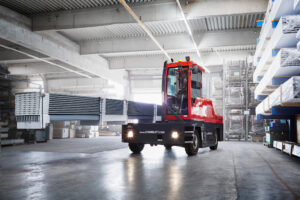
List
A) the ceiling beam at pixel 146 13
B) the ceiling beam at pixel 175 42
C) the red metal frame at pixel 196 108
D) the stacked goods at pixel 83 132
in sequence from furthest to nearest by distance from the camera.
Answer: the stacked goods at pixel 83 132 < the ceiling beam at pixel 175 42 < the ceiling beam at pixel 146 13 < the red metal frame at pixel 196 108

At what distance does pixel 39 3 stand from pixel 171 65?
246 inches

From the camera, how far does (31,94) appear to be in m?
7.77

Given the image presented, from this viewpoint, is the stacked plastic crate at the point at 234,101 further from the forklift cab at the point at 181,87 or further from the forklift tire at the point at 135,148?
the forklift tire at the point at 135,148

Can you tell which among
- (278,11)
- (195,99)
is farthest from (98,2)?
(278,11)

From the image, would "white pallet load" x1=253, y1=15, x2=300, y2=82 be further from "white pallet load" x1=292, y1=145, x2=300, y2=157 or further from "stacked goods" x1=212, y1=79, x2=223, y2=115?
"stacked goods" x1=212, y1=79, x2=223, y2=115

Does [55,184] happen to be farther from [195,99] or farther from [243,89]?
[243,89]

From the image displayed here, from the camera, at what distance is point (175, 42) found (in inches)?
580

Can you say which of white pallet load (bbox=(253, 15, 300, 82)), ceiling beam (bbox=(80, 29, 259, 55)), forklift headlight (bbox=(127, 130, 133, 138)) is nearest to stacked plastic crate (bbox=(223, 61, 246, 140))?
ceiling beam (bbox=(80, 29, 259, 55))

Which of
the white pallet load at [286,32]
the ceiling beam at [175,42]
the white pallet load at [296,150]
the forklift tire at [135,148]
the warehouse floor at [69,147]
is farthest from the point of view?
the ceiling beam at [175,42]

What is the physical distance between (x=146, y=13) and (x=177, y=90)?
4150 mm

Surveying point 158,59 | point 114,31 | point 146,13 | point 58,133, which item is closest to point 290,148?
point 146,13

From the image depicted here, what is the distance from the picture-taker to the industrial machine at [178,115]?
7586 millimetres

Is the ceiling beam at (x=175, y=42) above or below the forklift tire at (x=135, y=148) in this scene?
above

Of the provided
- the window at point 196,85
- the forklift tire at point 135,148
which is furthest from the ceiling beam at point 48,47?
the window at point 196,85
